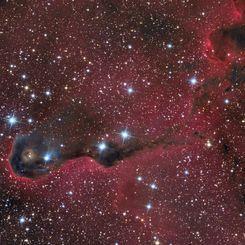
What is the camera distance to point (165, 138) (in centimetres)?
689

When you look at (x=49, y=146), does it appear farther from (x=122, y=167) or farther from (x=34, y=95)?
(x=122, y=167)

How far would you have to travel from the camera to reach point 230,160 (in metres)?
6.83

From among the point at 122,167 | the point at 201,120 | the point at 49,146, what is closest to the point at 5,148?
the point at 49,146

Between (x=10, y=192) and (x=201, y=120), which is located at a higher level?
(x=201, y=120)

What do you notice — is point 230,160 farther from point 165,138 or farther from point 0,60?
point 0,60

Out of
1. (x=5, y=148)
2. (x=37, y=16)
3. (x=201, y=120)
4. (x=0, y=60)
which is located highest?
(x=37, y=16)

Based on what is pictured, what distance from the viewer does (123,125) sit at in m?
6.98

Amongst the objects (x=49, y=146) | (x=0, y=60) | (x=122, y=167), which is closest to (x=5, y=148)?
(x=49, y=146)

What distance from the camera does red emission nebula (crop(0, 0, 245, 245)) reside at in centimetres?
677

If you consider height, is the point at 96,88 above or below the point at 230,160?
above

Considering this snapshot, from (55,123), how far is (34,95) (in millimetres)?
722

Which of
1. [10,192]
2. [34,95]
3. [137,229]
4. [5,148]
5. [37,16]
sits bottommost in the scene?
[137,229]

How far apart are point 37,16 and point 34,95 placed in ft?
5.38

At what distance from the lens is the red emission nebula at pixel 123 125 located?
6.77 metres
